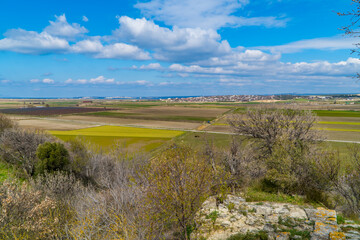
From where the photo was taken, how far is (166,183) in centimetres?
1117

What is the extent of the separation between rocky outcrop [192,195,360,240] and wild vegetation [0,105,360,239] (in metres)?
1.20

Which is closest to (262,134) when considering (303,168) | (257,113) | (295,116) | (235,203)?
(257,113)

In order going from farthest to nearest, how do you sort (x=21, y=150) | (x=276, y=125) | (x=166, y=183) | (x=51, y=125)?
(x=51, y=125) → (x=21, y=150) → (x=276, y=125) → (x=166, y=183)

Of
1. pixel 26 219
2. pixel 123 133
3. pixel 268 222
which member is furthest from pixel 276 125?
pixel 123 133

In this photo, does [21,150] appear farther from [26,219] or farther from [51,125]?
[51,125]

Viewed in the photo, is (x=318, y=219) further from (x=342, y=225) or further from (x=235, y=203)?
(x=235, y=203)

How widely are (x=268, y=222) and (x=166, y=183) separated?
7953mm

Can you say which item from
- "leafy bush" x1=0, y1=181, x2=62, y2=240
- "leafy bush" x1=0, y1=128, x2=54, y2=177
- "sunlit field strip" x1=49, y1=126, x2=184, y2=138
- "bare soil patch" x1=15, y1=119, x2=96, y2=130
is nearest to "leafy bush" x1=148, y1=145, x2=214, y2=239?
"leafy bush" x1=0, y1=181, x2=62, y2=240

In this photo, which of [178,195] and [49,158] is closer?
[178,195]

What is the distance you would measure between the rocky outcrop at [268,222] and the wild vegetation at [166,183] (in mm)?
1199

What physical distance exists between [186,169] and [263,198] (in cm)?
1137

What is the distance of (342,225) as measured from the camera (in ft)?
38.2

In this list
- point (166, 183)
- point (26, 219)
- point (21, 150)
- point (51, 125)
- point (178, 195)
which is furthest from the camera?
point (51, 125)

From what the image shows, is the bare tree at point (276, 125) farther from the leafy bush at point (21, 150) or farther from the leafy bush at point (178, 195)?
the leafy bush at point (21, 150)
